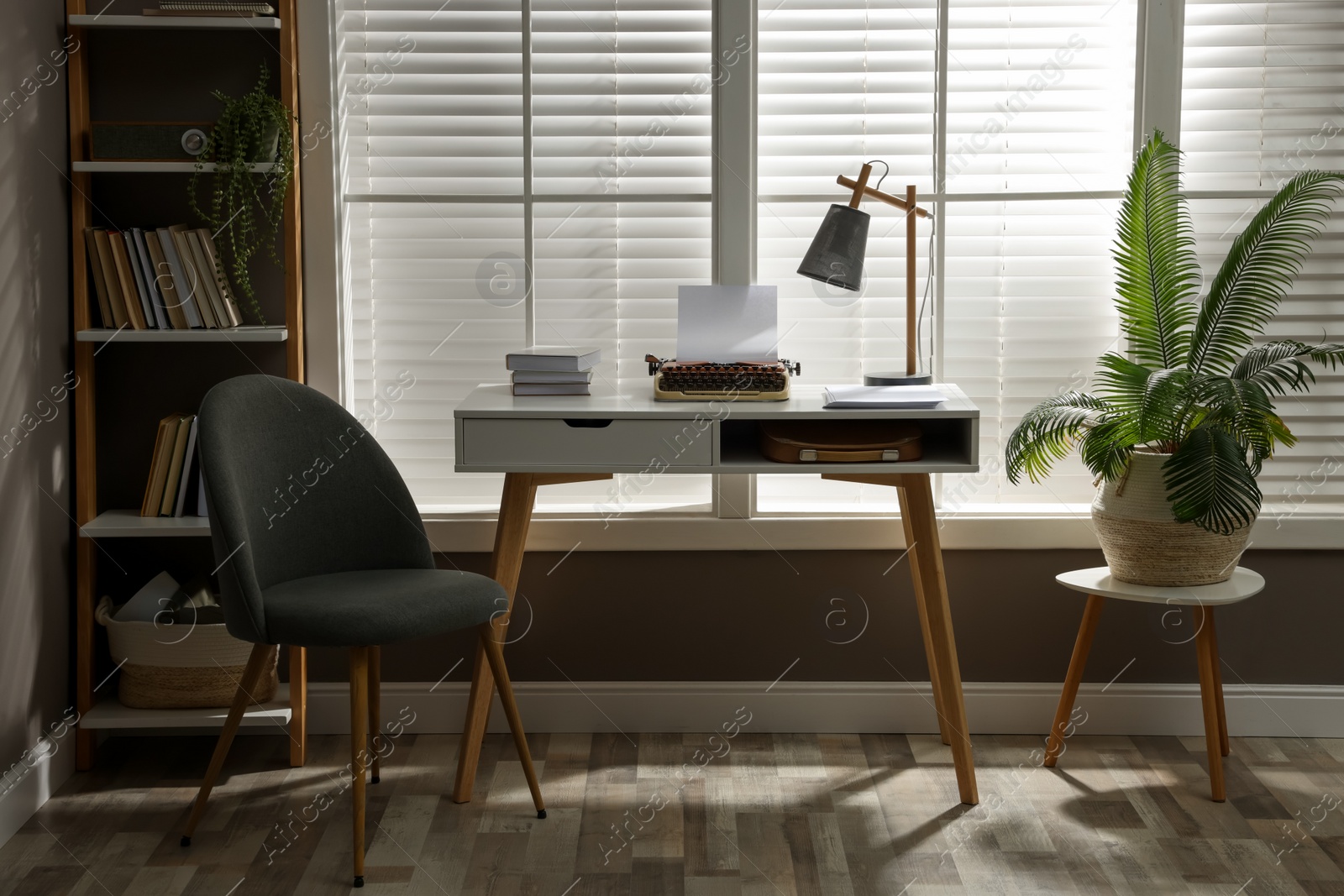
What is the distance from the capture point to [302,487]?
239 cm

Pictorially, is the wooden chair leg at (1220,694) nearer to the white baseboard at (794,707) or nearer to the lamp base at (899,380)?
the white baseboard at (794,707)

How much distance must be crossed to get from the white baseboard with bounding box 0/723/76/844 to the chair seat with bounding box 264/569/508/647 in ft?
2.18

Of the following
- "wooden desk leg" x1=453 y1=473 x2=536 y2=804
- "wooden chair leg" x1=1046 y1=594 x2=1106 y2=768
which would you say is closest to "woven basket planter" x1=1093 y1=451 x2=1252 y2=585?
"wooden chair leg" x1=1046 y1=594 x2=1106 y2=768

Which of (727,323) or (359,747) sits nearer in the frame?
(359,747)

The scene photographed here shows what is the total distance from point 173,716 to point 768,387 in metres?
1.48

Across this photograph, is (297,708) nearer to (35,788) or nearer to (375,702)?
(375,702)

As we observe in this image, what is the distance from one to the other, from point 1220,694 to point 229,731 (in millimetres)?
2077

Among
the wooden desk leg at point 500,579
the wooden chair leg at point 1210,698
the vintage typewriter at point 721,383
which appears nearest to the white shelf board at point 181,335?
the wooden desk leg at point 500,579

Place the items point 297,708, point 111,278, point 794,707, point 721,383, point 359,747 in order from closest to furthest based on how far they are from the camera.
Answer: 1. point 359,747
2. point 721,383
3. point 111,278
4. point 297,708
5. point 794,707

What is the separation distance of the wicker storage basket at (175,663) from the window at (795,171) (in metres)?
0.56

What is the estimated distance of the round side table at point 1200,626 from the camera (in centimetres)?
240

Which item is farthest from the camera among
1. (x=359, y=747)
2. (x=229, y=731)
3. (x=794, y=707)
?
(x=794, y=707)

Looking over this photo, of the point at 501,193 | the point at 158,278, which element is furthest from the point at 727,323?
the point at 158,278

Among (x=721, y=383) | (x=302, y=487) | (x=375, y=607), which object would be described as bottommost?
(x=375, y=607)
